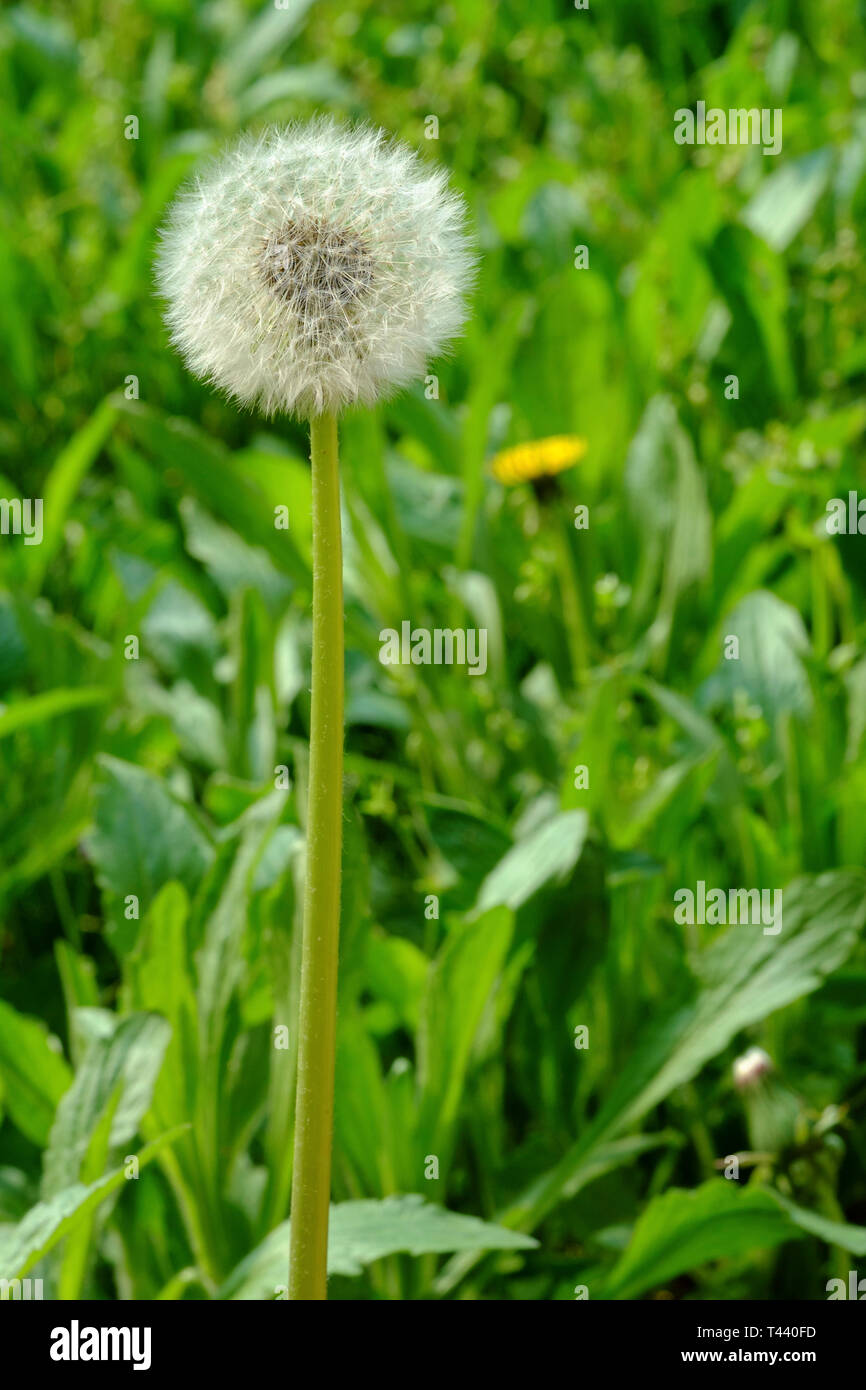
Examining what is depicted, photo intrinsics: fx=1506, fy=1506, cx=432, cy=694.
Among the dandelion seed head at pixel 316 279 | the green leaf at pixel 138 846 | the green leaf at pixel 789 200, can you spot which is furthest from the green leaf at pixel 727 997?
the green leaf at pixel 789 200

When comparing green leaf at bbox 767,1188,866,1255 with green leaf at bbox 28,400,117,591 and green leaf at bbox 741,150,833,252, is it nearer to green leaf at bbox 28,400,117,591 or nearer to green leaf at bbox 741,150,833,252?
green leaf at bbox 28,400,117,591

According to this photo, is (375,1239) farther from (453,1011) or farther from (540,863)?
(540,863)

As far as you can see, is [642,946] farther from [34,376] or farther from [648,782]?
[34,376]

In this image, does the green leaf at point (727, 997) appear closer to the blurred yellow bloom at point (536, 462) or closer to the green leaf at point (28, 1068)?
the green leaf at point (28, 1068)

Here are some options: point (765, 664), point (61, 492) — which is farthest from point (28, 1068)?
point (61, 492)
